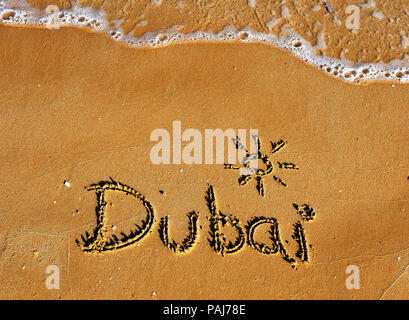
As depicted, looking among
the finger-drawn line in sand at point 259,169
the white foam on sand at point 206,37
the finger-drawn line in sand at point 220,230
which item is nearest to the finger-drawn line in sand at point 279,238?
the finger-drawn line in sand at point 220,230

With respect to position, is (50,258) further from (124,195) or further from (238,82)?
(238,82)

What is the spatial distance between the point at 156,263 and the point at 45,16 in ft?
13.1

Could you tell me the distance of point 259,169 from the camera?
384 cm

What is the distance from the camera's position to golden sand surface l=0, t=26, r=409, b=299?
354cm

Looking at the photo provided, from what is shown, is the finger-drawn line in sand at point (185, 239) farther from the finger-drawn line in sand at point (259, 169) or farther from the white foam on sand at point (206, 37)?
the white foam on sand at point (206, 37)

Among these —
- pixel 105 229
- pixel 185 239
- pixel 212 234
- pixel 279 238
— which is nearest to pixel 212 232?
pixel 212 234

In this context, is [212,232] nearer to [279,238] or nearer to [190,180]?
[190,180]

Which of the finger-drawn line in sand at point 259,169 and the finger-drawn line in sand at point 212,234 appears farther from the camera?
the finger-drawn line in sand at point 259,169

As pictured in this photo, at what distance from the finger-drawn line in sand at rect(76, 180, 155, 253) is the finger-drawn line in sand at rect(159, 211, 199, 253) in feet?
0.51

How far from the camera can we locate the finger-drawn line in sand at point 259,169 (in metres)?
3.80

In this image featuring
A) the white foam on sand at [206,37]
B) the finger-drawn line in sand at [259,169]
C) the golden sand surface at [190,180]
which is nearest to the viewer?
the golden sand surface at [190,180]

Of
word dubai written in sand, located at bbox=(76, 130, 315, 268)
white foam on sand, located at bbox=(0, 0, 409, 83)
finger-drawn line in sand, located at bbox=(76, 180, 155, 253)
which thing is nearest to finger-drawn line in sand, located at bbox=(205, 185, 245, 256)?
word dubai written in sand, located at bbox=(76, 130, 315, 268)

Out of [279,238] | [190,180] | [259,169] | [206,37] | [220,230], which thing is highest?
[206,37]

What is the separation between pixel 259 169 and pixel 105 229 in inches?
78.6
